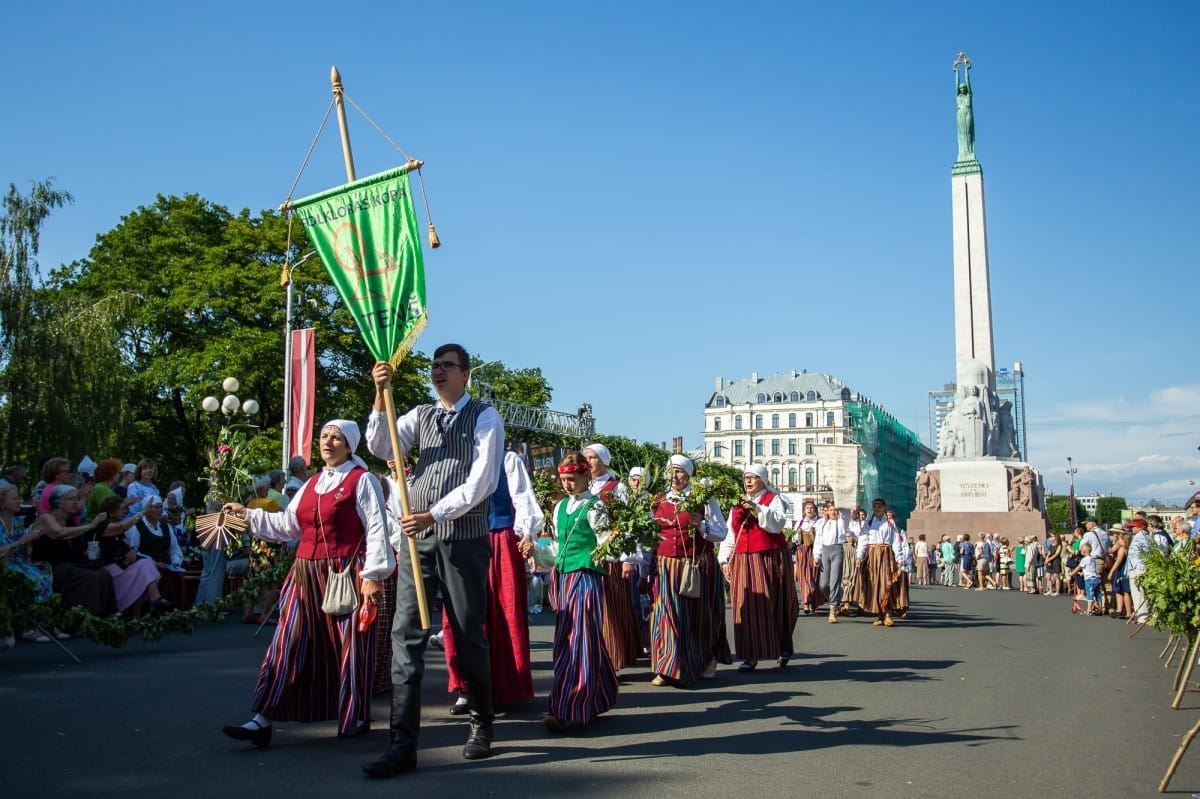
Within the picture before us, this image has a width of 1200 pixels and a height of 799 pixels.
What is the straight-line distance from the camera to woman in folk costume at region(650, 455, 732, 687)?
29.8 feet

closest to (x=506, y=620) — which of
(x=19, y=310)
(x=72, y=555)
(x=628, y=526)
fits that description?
(x=628, y=526)

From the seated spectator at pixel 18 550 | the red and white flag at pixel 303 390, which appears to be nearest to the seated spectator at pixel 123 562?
the seated spectator at pixel 18 550

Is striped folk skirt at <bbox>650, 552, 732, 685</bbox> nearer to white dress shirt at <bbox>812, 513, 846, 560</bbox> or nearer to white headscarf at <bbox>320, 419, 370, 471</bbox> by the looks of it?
white headscarf at <bbox>320, 419, 370, 471</bbox>

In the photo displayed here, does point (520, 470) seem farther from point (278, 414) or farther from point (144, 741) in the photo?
point (278, 414)

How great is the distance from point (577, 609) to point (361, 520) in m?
1.67

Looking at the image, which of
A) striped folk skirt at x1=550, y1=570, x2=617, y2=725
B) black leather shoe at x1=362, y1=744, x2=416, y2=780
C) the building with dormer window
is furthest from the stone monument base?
the building with dormer window

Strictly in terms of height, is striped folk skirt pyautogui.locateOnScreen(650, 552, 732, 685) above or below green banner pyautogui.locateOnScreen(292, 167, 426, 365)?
below

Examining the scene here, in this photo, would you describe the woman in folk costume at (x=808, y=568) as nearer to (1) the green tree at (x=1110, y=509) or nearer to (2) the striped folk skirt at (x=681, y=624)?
(2) the striped folk skirt at (x=681, y=624)

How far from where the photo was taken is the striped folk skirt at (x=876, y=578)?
16734 mm

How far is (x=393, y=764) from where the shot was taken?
5.42m

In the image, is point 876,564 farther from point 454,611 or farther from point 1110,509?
point 1110,509

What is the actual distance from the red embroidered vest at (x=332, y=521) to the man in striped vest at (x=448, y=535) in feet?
1.20

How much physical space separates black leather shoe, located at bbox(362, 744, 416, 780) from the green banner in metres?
2.19

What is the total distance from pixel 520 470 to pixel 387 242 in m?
1.76
